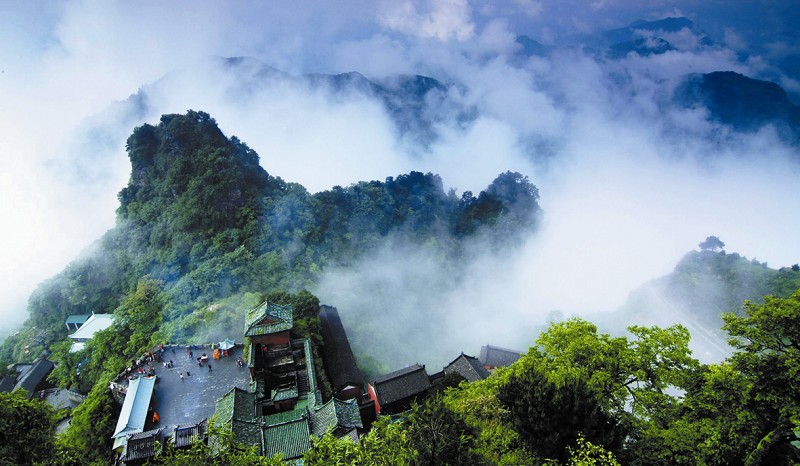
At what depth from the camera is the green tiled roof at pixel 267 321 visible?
2608cm

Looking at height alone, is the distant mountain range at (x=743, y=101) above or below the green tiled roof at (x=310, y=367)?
above

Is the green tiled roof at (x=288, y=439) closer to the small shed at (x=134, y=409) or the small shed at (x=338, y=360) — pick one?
the small shed at (x=134, y=409)

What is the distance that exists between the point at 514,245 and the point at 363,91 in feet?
147

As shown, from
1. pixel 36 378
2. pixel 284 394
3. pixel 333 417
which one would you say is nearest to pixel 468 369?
pixel 333 417

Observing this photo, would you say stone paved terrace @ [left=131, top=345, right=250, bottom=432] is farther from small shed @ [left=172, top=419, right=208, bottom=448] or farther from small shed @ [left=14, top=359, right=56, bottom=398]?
small shed @ [left=14, top=359, right=56, bottom=398]

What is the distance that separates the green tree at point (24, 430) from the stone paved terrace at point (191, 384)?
10061 mm

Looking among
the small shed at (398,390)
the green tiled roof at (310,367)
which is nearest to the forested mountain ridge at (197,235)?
the green tiled roof at (310,367)

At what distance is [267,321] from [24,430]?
1556 cm

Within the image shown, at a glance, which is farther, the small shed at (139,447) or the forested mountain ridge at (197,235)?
the forested mountain ridge at (197,235)

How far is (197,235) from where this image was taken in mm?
41531

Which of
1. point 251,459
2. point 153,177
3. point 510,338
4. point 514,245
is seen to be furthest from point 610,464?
point 514,245

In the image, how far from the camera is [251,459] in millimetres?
11508

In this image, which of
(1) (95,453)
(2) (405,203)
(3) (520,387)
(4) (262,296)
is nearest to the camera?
(3) (520,387)

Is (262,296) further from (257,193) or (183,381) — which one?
(257,193)
